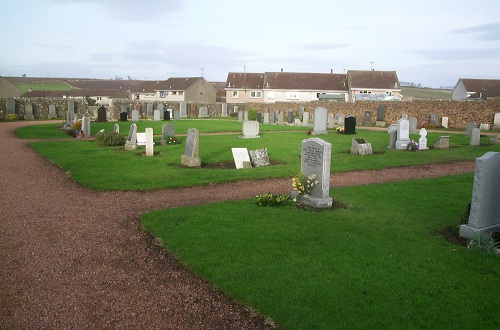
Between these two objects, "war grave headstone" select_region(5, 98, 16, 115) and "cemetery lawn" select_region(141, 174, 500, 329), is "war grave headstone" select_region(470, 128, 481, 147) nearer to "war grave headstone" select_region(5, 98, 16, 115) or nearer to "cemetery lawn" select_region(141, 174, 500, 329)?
"cemetery lawn" select_region(141, 174, 500, 329)

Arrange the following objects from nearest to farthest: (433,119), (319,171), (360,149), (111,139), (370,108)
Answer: (319,171), (360,149), (111,139), (433,119), (370,108)

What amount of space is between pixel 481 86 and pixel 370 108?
3361cm

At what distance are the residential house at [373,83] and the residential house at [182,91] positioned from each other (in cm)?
2750

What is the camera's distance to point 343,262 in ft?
23.0

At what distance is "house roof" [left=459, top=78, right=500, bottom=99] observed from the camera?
61909mm

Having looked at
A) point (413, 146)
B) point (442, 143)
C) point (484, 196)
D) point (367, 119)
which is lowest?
point (413, 146)

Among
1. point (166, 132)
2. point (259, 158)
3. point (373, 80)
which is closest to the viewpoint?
point (259, 158)

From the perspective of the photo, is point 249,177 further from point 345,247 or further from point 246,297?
point 246,297

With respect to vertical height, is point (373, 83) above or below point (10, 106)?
above

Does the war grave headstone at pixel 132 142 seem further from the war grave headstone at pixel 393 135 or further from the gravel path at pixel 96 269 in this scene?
the war grave headstone at pixel 393 135

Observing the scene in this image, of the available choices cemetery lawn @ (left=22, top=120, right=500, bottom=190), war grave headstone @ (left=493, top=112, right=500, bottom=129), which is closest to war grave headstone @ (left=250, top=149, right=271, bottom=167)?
cemetery lawn @ (left=22, top=120, right=500, bottom=190)

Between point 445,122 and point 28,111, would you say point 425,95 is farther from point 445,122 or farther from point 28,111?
point 28,111

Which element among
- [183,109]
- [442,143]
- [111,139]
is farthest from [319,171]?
[183,109]

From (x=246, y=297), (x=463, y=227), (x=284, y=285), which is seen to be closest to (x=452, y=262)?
(x=463, y=227)
